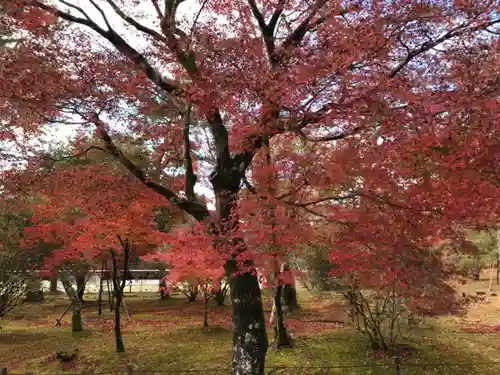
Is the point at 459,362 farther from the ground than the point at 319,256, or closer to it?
closer to it

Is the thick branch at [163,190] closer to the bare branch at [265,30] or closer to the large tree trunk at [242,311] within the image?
the large tree trunk at [242,311]

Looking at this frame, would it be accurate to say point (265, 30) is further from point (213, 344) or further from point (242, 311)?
point (213, 344)

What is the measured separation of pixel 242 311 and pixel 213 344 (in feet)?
22.9

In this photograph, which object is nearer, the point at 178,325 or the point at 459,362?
the point at 459,362

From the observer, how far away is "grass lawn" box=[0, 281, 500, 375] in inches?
442

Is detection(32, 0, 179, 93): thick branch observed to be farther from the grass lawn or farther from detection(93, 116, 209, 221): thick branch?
the grass lawn

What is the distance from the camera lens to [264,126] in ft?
22.8

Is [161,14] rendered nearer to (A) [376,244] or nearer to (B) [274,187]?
(B) [274,187]

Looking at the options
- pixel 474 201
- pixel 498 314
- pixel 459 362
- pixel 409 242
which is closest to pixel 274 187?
pixel 409 242

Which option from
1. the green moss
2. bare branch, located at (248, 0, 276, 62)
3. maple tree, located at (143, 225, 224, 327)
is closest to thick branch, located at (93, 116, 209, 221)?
maple tree, located at (143, 225, 224, 327)

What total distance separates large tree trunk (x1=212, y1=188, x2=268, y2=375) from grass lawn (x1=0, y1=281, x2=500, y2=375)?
3268mm

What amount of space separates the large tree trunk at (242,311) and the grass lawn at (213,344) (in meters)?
3.27

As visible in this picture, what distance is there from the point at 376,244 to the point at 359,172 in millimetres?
1492

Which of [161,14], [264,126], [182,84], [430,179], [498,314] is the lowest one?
[498,314]
